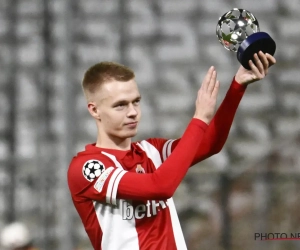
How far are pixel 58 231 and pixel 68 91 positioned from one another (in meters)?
1.10

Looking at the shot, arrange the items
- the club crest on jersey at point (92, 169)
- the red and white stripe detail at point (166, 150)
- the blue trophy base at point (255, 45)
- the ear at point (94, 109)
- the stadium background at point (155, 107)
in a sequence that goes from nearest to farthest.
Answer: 1. the blue trophy base at point (255, 45)
2. the club crest on jersey at point (92, 169)
3. the ear at point (94, 109)
4. the red and white stripe detail at point (166, 150)
5. the stadium background at point (155, 107)

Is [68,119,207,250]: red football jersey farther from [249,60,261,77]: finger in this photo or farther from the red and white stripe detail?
[249,60,261,77]: finger

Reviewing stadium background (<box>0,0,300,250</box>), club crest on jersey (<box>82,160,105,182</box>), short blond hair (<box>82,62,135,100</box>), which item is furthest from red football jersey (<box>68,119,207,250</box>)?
stadium background (<box>0,0,300,250</box>)

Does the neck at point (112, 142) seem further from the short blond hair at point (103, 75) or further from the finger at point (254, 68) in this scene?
the finger at point (254, 68)

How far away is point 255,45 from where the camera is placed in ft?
7.93

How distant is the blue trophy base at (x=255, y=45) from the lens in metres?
2.41

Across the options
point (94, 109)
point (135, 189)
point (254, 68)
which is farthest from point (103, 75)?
point (254, 68)

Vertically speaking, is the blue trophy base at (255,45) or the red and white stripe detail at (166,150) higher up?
the blue trophy base at (255,45)

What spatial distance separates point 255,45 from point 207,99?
0.85 ft

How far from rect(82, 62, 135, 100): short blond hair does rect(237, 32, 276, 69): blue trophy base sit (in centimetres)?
45

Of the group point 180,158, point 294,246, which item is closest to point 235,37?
point 180,158

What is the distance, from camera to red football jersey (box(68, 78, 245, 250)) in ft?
7.92

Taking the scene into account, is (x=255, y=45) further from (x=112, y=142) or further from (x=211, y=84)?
(x=112, y=142)

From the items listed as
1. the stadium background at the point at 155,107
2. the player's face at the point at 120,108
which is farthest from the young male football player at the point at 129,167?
the stadium background at the point at 155,107
